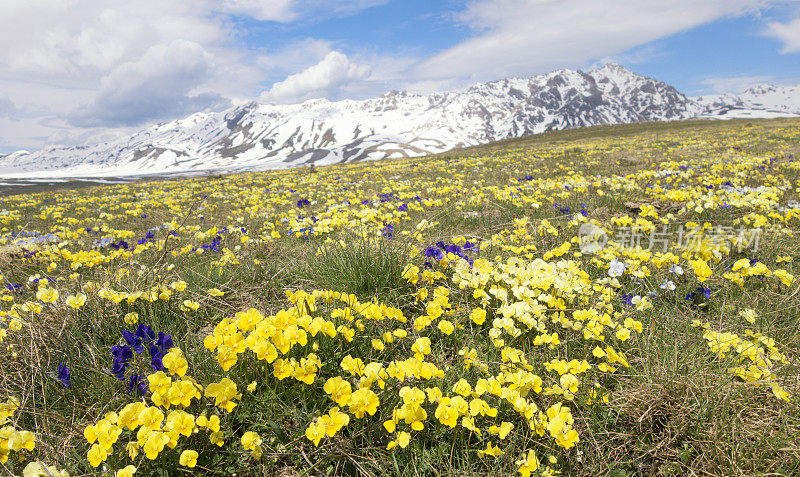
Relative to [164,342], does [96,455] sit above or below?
below

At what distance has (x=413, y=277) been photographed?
3701 millimetres

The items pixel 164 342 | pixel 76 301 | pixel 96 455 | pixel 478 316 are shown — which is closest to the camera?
pixel 96 455

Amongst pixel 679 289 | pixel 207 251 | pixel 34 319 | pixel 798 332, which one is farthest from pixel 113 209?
pixel 798 332

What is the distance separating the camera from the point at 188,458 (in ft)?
6.23

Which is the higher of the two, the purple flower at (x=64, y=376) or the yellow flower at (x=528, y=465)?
the purple flower at (x=64, y=376)

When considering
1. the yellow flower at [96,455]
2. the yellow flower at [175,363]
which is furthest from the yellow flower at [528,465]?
the yellow flower at [96,455]

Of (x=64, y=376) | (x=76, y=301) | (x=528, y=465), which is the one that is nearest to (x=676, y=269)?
(x=528, y=465)

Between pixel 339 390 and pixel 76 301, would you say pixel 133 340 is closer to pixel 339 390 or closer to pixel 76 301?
pixel 76 301

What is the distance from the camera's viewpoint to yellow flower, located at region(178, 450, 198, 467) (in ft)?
6.14

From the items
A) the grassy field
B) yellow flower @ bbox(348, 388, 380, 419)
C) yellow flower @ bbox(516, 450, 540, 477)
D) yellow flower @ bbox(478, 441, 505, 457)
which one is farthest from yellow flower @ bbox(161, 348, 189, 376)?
yellow flower @ bbox(516, 450, 540, 477)

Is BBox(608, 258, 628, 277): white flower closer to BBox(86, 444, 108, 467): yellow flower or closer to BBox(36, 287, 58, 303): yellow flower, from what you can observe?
BBox(86, 444, 108, 467): yellow flower

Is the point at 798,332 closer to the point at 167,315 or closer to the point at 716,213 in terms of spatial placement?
the point at 716,213

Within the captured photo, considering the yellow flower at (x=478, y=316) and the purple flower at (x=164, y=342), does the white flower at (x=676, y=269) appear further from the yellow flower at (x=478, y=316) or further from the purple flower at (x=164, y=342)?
the purple flower at (x=164, y=342)

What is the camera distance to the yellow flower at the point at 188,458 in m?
1.87
